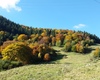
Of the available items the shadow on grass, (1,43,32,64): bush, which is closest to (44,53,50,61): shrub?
(1,43,32,64): bush

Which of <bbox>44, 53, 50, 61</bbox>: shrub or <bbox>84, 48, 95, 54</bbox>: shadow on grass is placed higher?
<bbox>84, 48, 95, 54</bbox>: shadow on grass

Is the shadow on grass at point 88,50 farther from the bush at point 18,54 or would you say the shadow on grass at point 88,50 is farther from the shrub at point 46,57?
the bush at point 18,54

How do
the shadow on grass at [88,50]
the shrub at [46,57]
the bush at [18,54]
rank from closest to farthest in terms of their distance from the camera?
the bush at [18,54] → the shrub at [46,57] → the shadow on grass at [88,50]

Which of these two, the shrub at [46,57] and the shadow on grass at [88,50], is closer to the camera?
the shrub at [46,57]

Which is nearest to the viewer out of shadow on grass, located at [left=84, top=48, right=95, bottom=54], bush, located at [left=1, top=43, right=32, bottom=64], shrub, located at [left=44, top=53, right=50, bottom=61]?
bush, located at [left=1, top=43, right=32, bottom=64]

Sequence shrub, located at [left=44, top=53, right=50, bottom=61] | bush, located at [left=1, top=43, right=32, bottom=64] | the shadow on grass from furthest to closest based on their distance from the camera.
Result: the shadow on grass → shrub, located at [left=44, top=53, right=50, bottom=61] → bush, located at [left=1, top=43, right=32, bottom=64]

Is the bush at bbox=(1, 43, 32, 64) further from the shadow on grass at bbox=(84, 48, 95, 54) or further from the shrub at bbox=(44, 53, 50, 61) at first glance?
the shadow on grass at bbox=(84, 48, 95, 54)

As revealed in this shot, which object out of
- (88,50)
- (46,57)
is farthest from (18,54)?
(88,50)

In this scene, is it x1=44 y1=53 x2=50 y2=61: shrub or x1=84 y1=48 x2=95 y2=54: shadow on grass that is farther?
x1=84 y1=48 x2=95 y2=54: shadow on grass

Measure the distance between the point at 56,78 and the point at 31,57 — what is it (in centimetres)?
Answer: 8068

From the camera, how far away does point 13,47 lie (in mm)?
127312

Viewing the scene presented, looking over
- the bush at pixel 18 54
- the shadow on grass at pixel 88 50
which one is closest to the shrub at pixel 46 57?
the bush at pixel 18 54

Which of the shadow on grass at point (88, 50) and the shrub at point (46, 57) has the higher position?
the shadow on grass at point (88, 50)

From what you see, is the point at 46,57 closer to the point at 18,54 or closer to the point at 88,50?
the point at 18,54
